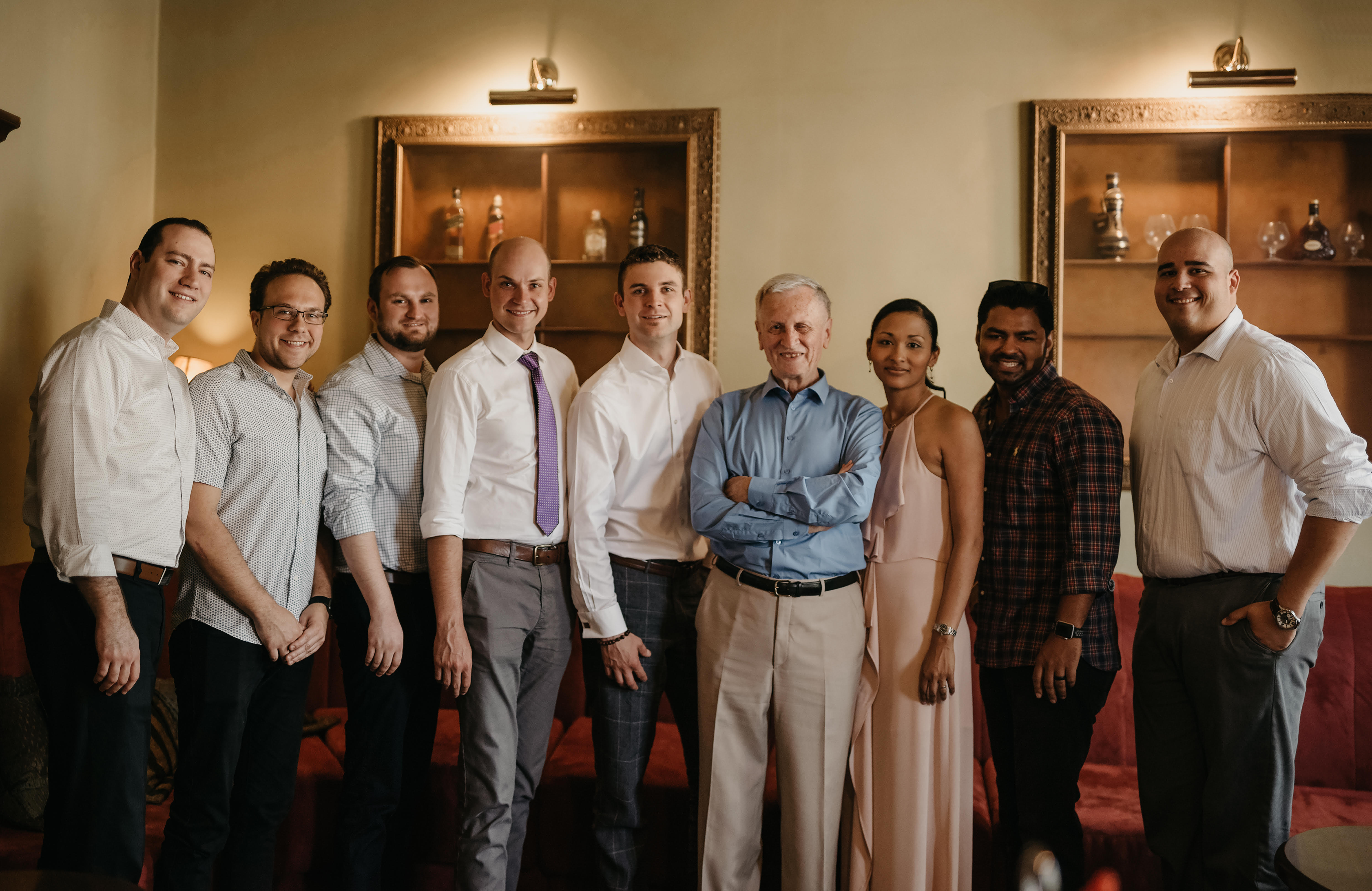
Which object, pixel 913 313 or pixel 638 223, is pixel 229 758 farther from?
pixel 638 223

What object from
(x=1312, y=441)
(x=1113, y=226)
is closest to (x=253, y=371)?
(x=1312, y=441)

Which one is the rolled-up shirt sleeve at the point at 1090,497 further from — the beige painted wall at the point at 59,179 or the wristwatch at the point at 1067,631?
the beige painted wall at the point at 59,179

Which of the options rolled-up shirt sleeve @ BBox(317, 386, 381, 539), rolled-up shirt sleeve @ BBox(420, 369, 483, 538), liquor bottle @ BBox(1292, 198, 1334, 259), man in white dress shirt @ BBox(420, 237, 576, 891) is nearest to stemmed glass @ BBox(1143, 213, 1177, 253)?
liquor bottle @ BBox(1292, 198, 1334, 259)

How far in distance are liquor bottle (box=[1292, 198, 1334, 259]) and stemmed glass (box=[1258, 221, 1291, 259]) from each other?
53 mm

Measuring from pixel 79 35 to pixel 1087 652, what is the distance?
4214 mm

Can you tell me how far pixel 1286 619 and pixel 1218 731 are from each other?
12.6 inches

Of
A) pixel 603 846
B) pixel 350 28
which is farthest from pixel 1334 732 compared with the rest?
pixel 350 28

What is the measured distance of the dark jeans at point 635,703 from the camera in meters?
2.35

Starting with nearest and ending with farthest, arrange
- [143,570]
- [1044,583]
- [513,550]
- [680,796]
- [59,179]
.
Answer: [143,570] < [1044,583] < [513,550] < [680,796] < [59,179]

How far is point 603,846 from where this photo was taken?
2354mm

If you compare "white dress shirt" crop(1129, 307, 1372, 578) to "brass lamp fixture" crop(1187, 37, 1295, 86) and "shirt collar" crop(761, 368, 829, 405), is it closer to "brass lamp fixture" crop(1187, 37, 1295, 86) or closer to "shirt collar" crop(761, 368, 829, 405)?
"shirt collar" crop(761, 368, 829, 405)

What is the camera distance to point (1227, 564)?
2127 mm

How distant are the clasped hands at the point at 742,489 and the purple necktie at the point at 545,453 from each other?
0.49 meters

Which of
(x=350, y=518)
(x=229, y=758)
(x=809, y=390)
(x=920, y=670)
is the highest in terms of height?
(x=809, y=390)
